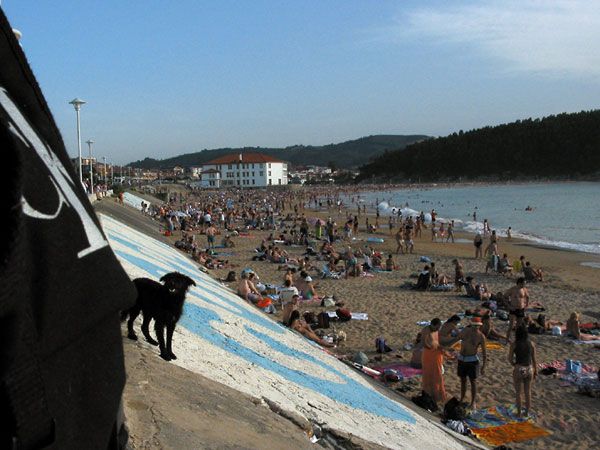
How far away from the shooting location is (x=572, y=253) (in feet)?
73.8

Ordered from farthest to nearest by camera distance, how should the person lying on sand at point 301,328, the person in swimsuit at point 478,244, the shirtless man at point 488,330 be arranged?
the person in swimsuit at point 478,244 → the shirtless man at point 488,330 → the person lying on sand at point 301,328

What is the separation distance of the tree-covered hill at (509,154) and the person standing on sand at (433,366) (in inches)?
4628

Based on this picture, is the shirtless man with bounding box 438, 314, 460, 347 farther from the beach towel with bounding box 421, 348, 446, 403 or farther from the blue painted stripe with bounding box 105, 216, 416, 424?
the blue painted stripe with bounding box 105, 216, 416, 424

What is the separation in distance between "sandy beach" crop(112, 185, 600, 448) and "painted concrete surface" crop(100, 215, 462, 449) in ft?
5.69

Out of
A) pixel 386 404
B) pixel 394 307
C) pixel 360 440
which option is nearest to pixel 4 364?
pixel 360 440

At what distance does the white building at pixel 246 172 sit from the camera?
103 meters

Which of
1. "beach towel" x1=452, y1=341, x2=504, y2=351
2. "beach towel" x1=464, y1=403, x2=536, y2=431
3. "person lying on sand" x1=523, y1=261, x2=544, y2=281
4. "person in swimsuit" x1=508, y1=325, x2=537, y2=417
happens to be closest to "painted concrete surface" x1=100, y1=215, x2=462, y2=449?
"beach towel" x1=464, y1=403, x2=536, y2=431

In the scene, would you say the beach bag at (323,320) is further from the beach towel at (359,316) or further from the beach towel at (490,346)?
the beach towel at (490,346)

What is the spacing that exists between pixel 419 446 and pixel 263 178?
323 feet

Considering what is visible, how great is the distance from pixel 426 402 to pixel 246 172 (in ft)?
326

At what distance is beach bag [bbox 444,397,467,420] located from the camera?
6.64m

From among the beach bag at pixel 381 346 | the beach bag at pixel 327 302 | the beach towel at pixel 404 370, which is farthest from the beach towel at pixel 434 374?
the beach bag at pixel 327 302

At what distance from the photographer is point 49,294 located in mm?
718

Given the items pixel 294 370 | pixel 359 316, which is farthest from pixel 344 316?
pixel 294 370
